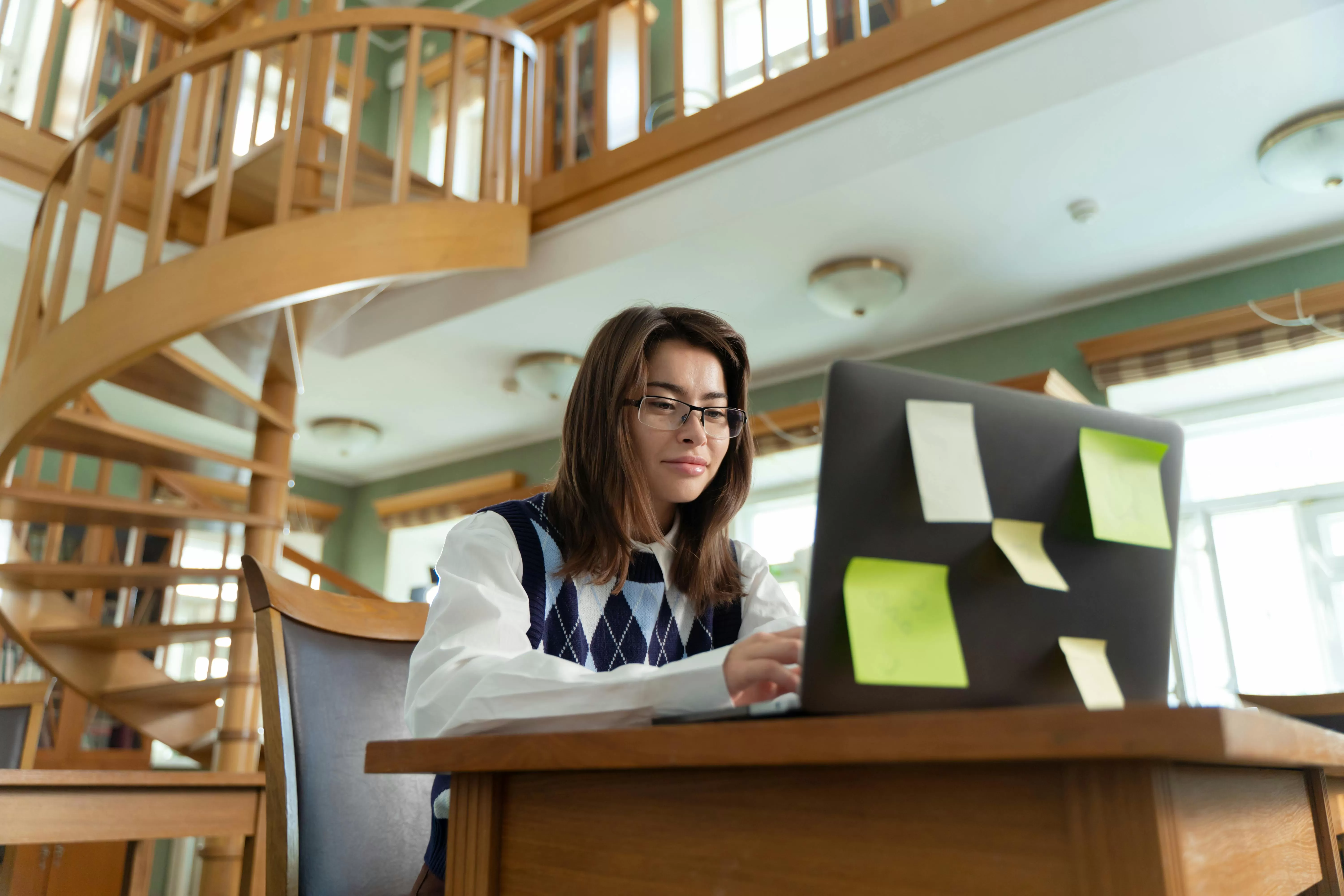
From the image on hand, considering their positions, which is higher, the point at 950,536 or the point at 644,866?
the point at 950,536

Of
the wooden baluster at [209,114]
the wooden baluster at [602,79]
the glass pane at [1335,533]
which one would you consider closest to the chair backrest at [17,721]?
the wooden baluster at [209,114]

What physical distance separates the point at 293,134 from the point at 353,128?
203 mm

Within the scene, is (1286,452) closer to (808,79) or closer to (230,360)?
(808,79)

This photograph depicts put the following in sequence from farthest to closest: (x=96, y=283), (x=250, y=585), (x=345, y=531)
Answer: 1. (x=345, y=531)
2. (x=96, y=283)
3. (x=250, y=585)

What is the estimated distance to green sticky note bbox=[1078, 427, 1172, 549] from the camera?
649mm

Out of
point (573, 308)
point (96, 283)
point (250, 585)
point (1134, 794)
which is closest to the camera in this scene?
point (1134, 794)

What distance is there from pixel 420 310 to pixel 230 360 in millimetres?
840

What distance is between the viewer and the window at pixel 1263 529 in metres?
3.81

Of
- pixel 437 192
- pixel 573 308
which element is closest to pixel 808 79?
pixel 573 308

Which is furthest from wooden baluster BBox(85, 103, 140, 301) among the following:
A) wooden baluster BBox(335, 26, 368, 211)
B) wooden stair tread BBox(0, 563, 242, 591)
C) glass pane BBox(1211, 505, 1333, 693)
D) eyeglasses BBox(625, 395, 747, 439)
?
glass pane BBox(1211, 505, 1333, 693)

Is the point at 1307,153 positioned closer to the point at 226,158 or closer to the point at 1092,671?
the point at 1092,671

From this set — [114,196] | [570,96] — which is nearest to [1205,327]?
[570,96]

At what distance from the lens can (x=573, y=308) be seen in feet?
13.5

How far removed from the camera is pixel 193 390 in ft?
11.7
